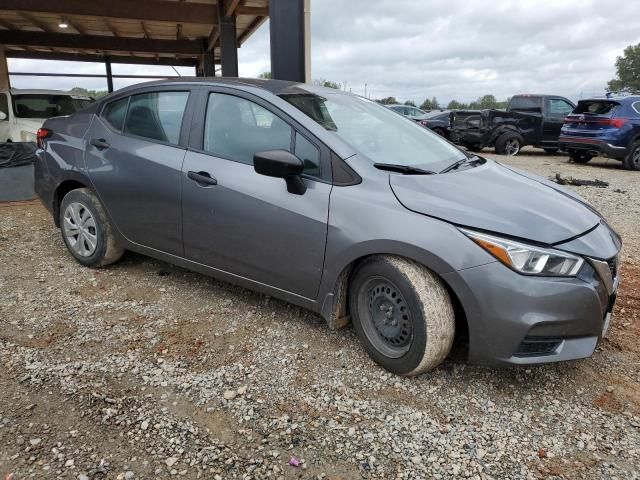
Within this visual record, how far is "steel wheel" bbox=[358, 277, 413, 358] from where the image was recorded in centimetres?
246

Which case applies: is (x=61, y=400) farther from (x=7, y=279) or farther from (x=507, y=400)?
(x=507, y=400)

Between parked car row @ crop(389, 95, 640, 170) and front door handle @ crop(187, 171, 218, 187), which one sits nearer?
front door handle @ crop(187, 171, 218, 187)

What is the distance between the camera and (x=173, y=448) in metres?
2.05

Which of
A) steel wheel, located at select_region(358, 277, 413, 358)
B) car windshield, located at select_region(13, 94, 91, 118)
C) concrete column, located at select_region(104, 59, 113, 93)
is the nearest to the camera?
steel wheel, located at select_region(358, 277, 413, 358)

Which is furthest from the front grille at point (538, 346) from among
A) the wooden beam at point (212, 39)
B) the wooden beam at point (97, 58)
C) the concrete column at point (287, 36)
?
the wooden beam at point (97, 58)

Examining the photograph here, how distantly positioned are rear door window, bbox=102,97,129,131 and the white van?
17.3 ft

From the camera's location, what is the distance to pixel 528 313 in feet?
7.08

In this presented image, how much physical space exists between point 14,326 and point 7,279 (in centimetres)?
93

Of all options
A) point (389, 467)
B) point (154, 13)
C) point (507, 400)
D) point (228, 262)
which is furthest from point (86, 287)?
point (154, 13)

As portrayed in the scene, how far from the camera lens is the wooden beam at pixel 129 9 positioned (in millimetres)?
9539

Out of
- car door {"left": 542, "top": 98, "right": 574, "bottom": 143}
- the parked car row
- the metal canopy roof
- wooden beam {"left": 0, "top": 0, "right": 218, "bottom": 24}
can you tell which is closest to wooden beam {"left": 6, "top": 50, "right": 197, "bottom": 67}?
the metal canopy roof

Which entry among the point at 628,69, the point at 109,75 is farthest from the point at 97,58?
the point at 628,69

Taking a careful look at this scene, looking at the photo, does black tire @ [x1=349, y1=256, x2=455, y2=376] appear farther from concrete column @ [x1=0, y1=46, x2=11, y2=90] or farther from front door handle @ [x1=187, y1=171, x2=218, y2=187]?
concrete column @ [x1=0, y1=46, x2=11, y2=90]

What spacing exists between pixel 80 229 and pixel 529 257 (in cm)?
338
